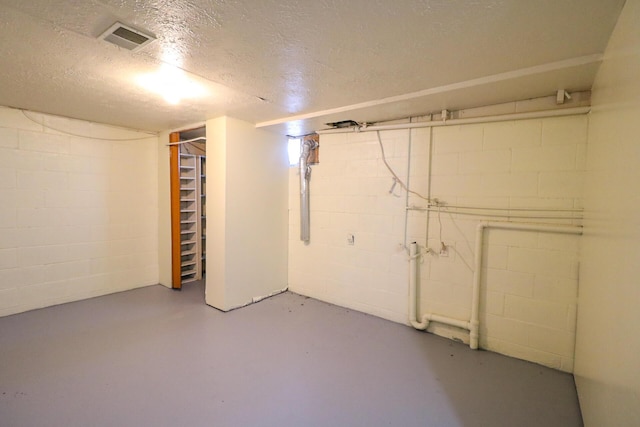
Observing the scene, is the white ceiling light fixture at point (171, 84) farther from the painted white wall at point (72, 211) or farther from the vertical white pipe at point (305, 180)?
the painted white wall at point (72, 211)

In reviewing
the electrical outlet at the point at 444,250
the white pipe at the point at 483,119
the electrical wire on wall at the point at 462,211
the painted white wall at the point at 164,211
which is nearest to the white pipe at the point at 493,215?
the electrical wire on wall at the point at 462,211

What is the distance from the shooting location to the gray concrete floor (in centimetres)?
176

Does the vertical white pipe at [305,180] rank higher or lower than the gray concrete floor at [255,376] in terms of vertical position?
higher

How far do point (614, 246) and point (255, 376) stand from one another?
2253mm

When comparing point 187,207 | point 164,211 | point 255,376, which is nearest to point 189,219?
point 187,207

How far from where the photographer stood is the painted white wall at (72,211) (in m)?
3.10

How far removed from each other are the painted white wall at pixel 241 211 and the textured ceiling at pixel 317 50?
26.7 inches

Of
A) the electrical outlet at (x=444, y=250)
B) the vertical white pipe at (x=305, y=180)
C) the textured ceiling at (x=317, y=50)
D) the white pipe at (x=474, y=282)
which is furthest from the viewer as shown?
the vertical white pipe at (x=305, y=180)

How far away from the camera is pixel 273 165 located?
377 cm

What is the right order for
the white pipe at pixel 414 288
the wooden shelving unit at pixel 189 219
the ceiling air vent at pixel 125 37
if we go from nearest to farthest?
the ceiling air vent at pixel 125 37 < the white pipe at pixel 414 288 < the wooden shelving unit at pixel 189 219

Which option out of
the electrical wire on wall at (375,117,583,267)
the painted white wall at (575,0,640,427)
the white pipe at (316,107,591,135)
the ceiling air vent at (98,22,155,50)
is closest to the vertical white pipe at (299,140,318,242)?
the white pipe at (316,107,591,135)

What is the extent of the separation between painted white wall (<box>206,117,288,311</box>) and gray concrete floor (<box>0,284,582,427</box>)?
1.45ft

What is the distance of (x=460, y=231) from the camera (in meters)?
2.70

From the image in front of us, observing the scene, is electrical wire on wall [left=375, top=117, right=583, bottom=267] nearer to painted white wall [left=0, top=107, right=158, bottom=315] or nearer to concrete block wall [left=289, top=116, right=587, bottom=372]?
concrete block wall [left=289, top=116, right=587, bottom=372]
